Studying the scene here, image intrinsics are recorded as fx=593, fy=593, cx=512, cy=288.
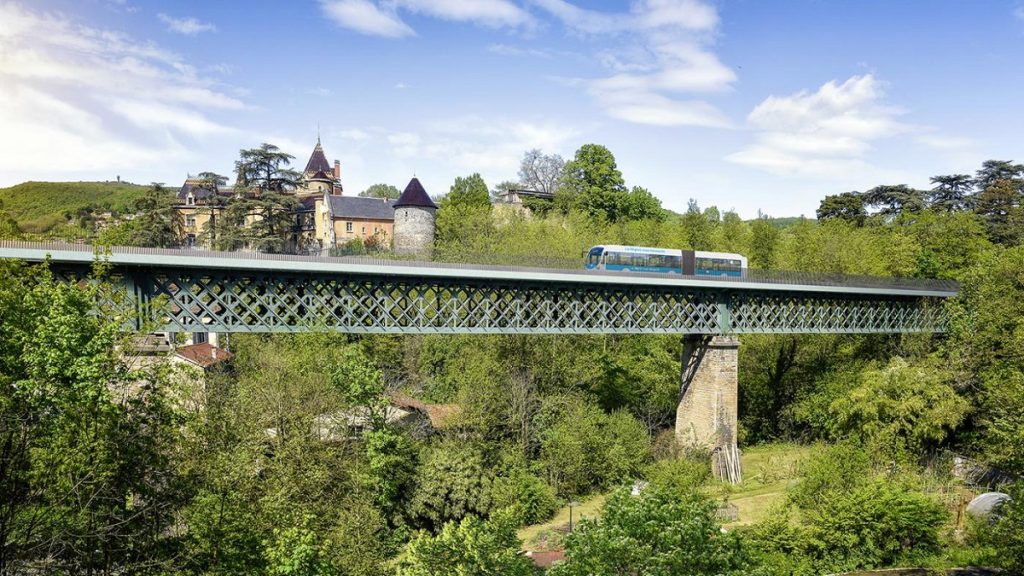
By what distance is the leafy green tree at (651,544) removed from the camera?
945cm

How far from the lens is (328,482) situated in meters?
18.8

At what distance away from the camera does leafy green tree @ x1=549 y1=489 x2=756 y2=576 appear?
9.45 m

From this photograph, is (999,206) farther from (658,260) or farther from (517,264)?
(517,264)

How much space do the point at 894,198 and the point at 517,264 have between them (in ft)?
175

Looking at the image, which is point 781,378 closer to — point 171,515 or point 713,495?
point 713,495

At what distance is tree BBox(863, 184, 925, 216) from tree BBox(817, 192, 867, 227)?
1.37 m

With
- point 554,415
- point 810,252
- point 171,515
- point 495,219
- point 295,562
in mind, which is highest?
point 495,219

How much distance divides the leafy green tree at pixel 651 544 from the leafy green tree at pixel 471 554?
3.88 ft

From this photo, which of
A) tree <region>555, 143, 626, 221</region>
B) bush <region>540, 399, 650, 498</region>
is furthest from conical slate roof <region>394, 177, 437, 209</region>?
bush <region>540, 399, 650, 498</region>

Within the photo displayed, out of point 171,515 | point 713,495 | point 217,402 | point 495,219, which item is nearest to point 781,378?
point 713,495

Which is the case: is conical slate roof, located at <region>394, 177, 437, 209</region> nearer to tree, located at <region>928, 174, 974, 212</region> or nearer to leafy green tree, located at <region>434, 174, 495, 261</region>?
leafy green tree, located at <region>434, 174, 495, 261</region>

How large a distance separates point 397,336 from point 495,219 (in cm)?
1779

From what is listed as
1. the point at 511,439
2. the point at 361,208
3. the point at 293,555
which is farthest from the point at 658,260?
the point at 361,208

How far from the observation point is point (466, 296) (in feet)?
81.4
